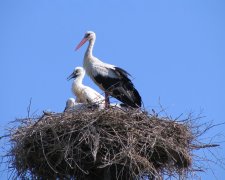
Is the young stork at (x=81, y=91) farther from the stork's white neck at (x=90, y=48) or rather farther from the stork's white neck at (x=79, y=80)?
the stork's white neck at (x=90, y=48)

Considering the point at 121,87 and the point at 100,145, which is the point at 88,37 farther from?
the point at 100,145

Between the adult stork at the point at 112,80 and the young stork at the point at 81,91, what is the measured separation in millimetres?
176

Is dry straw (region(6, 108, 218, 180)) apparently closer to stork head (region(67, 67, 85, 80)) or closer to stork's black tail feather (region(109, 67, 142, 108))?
stork's black tail feather (region(109, 67, 142, 108))

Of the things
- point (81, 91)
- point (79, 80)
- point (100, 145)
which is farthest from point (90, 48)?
point (100, 145)

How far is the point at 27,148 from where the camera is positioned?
9094 millimetres

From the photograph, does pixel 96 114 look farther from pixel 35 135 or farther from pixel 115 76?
pixel 115 76

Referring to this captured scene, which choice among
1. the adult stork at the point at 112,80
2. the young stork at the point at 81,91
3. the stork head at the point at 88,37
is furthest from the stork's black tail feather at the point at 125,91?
the stork head at the point at 88,37

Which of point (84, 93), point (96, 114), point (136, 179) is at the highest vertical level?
point (84, 93)

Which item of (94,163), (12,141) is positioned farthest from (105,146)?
(12,141)

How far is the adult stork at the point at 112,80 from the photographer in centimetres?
1090

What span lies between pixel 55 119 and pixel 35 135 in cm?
35

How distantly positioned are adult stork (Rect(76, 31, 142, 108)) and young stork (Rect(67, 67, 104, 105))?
18cm

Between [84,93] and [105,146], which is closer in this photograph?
[105,146]

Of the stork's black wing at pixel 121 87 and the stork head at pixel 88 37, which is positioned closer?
the stork's black wing at pixel 121 87
